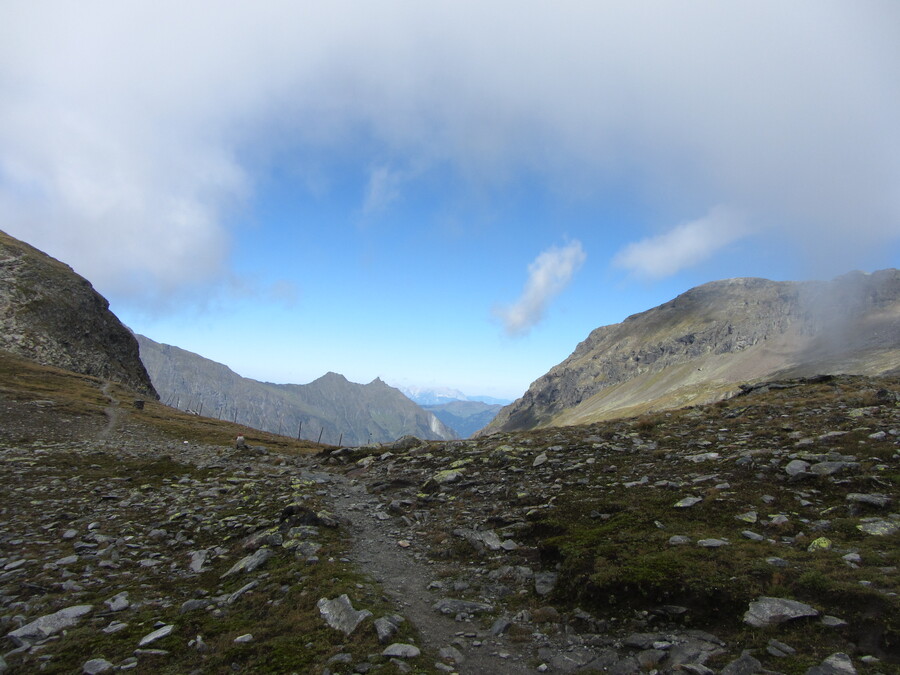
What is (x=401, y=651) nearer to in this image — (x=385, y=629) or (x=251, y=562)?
(x=385, y=629)

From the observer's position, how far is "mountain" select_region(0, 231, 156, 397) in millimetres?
107925

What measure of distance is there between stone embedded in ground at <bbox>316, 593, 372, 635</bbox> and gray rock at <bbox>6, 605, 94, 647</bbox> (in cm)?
552

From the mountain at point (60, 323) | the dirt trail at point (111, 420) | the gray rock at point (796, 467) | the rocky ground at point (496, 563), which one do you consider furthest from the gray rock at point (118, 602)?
the mountain at point (60, 323)

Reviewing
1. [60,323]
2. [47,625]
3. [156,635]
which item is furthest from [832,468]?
[60,323]

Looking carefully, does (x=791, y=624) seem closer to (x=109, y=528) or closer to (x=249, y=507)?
(x=249, y=507)

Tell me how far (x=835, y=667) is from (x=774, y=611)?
164 cm

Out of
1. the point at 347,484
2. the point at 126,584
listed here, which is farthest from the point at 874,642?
the point at 347,484

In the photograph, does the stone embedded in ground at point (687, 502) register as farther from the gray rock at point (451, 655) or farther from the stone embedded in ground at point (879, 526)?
the gray rock at point (451, 655)

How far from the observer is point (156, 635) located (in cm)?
914

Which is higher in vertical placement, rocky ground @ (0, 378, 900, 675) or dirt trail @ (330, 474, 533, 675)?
rocky ground @ (0, 378, 900, 675)

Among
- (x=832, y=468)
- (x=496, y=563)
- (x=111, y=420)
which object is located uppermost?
(x=111, y=420)

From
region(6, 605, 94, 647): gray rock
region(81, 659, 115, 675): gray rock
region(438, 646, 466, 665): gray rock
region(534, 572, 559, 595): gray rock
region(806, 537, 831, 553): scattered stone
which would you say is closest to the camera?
region(81, 659, 115, 675): gray rock

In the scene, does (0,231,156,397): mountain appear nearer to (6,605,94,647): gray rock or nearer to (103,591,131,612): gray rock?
(103,591,131,612): gray rock

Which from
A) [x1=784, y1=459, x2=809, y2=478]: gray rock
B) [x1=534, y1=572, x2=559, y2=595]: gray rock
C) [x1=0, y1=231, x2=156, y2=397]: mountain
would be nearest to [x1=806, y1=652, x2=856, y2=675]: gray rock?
[x1=534, y1=572, x2=559, y2=595]: gray rock
